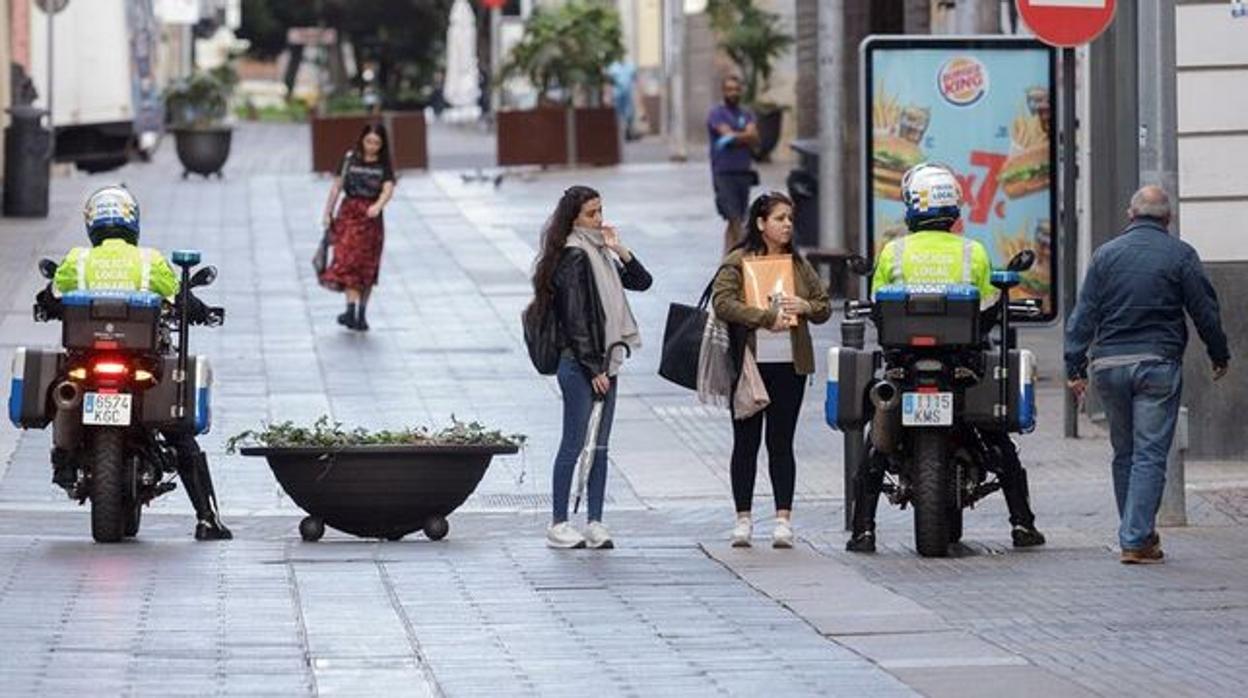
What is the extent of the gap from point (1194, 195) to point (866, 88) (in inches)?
118

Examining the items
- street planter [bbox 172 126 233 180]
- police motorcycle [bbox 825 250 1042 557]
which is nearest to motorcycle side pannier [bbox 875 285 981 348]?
police motorcycle [bbox 825 250 1042 557]

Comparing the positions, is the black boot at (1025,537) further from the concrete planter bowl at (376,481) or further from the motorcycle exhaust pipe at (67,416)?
the motorcycle exhaust pipe at (67,416)

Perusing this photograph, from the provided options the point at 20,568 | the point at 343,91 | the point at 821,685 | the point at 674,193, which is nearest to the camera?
the point at 821,685

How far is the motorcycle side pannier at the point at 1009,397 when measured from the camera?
13984 millimetres

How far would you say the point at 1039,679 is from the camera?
10453mm

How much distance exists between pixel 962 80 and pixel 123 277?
750 centimetres

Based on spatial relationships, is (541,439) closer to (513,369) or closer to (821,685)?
(513,369)

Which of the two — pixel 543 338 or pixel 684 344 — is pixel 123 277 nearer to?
pixel 543 338

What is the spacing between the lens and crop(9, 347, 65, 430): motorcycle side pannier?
14578 millimetres

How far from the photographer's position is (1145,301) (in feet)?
45.6

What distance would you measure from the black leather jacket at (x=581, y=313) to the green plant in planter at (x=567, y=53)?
32.1 meters

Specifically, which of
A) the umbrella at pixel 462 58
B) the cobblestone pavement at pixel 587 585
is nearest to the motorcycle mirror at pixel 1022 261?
the cobblestone pavement at pixel 587 585

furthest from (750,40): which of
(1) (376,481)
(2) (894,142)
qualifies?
(1) (376,481)

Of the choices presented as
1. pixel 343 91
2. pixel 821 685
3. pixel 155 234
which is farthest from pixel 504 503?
pixel 343 91
